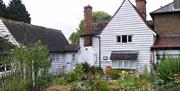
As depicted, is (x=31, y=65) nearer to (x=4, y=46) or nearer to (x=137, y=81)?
(x=4, y=46)

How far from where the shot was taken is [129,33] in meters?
34.5

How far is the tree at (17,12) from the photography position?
2360 inches

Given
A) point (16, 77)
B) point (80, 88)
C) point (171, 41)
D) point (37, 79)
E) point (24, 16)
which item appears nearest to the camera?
point (16, 77)

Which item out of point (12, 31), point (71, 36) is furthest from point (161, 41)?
→ point (71, 36)

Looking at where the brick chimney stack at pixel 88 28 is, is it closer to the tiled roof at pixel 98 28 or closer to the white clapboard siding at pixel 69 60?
the tiled roof at pixel 98 28

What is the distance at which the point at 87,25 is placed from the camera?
36.9 metres

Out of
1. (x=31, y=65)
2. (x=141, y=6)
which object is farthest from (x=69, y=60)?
(x=31, y=65)

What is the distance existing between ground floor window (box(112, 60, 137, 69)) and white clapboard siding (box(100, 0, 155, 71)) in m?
0.56

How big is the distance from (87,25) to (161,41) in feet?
25.7

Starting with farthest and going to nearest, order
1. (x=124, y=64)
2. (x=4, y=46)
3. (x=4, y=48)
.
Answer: (x=124, y=64)
(x=4, y=48)
(x=4, y=46)

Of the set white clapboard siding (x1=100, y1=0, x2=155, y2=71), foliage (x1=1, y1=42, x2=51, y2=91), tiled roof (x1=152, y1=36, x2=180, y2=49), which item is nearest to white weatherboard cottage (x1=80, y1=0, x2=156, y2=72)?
white clapboard siding (x1=100, y1=0, x2=155, y2=71)

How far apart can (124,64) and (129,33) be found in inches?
120

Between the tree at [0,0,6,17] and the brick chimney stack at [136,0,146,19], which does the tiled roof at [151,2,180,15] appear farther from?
the tree at [0,0,6,17]

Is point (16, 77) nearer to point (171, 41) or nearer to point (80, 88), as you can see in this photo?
point (80, 88)
